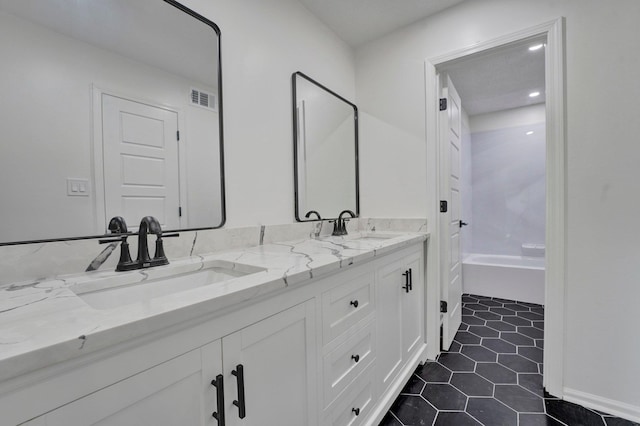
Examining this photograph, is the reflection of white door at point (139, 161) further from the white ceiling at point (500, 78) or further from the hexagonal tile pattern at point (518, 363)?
the hexagonal tile pattern at point (518, 363)

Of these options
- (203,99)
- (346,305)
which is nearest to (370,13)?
(203,99)

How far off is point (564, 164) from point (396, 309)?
1198 mm

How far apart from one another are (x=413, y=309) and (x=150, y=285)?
1.48m

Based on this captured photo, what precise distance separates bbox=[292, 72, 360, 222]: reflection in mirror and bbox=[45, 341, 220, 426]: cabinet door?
1250 millimetres

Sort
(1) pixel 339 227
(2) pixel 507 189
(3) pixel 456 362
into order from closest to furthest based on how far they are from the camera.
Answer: (3) pixel 456 362 → (1) pixel 339 227 → (2) pixel 507 189

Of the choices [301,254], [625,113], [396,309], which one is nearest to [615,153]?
[625,113]

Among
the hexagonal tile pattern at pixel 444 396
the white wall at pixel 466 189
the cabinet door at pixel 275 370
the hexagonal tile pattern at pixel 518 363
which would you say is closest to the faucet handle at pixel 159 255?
the cabinet door at pixel 275 370

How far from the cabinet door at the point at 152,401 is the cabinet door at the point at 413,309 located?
4.22 ft

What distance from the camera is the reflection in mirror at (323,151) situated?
185cm

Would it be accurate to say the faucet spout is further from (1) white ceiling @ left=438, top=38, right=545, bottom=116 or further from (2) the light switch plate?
(1) white ceiling @ left=438, top=38, right=545, bottom=116

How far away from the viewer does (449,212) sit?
2.09 metres

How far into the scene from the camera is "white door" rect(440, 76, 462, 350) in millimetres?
2023

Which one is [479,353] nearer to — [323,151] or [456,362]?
[456,362]

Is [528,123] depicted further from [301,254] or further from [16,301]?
[16,301]
